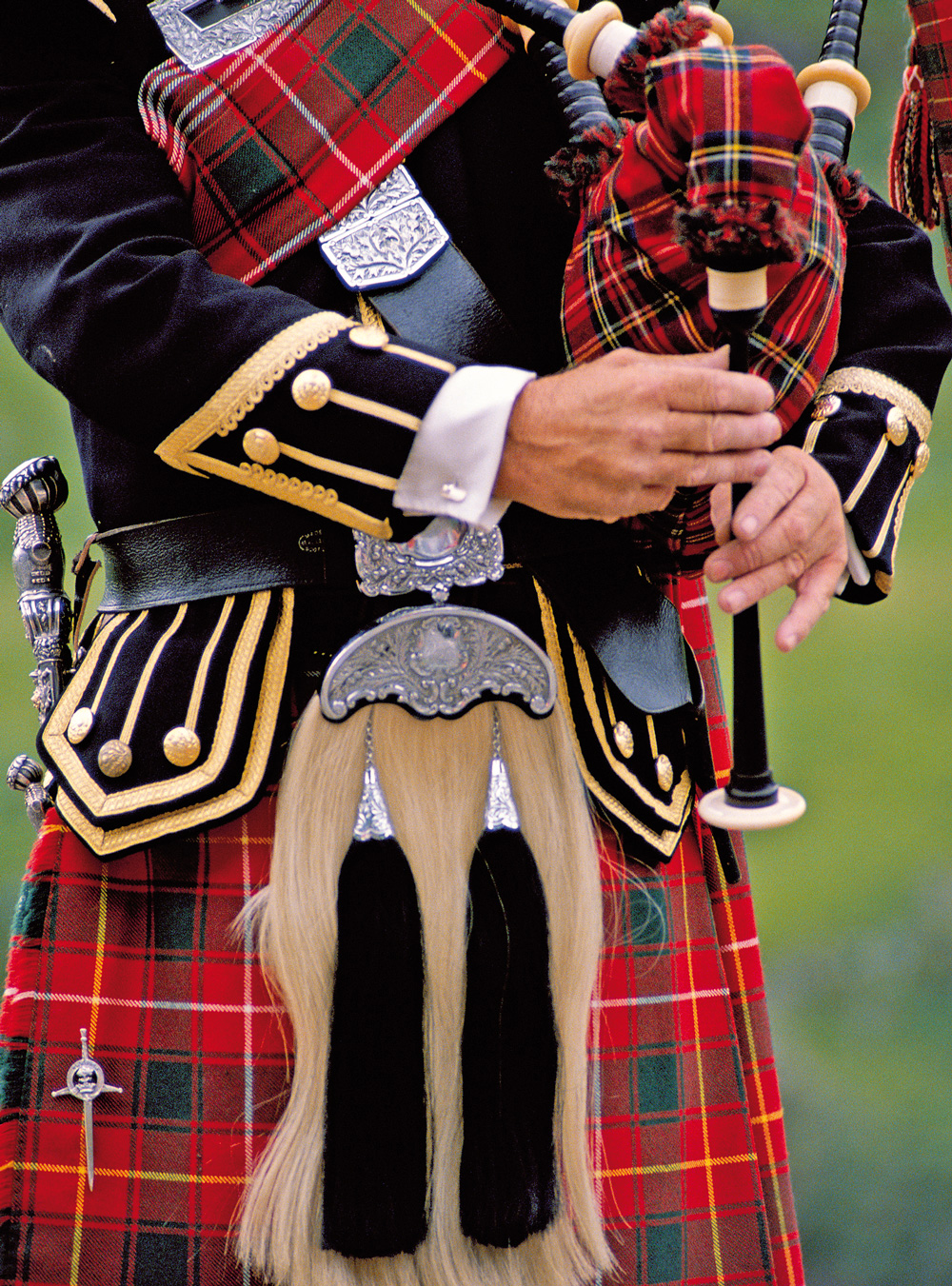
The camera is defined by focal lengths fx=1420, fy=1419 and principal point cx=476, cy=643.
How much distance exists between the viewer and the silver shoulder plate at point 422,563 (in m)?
1.17

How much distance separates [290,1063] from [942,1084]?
299 cm

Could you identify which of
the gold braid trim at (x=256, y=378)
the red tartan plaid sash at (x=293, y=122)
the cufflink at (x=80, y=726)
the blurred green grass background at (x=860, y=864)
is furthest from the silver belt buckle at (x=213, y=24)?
the blurred green grass background at (x=860, y=864)

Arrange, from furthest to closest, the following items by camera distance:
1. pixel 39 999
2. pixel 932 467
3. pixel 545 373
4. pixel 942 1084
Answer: pixel 932 467 < pixel 942 1084 < pixel 545 373 < pixel 39 999

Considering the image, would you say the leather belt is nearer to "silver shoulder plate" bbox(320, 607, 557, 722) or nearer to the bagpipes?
the bagpipes

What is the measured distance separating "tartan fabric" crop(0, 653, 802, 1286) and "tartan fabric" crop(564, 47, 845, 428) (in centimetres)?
44

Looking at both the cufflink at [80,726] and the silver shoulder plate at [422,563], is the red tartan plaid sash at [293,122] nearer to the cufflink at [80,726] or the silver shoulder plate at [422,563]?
the silver shoulder plate at [422,563]

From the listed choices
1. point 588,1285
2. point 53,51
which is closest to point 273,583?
point 53,51

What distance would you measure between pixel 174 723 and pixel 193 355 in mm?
290

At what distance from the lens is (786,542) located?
3.70 feet

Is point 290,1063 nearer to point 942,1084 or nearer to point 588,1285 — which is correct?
point 588,1285

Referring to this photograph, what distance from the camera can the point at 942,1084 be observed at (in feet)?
12.1

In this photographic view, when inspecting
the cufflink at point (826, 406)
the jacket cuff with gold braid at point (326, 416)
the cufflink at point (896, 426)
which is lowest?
the jacket cuff with gold braid at point (326, 416)

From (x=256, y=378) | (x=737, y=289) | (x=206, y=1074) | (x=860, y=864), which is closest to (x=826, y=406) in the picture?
(x=737, y=289)

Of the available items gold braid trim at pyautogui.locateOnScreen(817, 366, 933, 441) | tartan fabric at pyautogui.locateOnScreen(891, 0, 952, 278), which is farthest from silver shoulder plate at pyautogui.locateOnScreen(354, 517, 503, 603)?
tartan fabric at pyautogui.locateOnScreen(891, 0, 952, 278)
